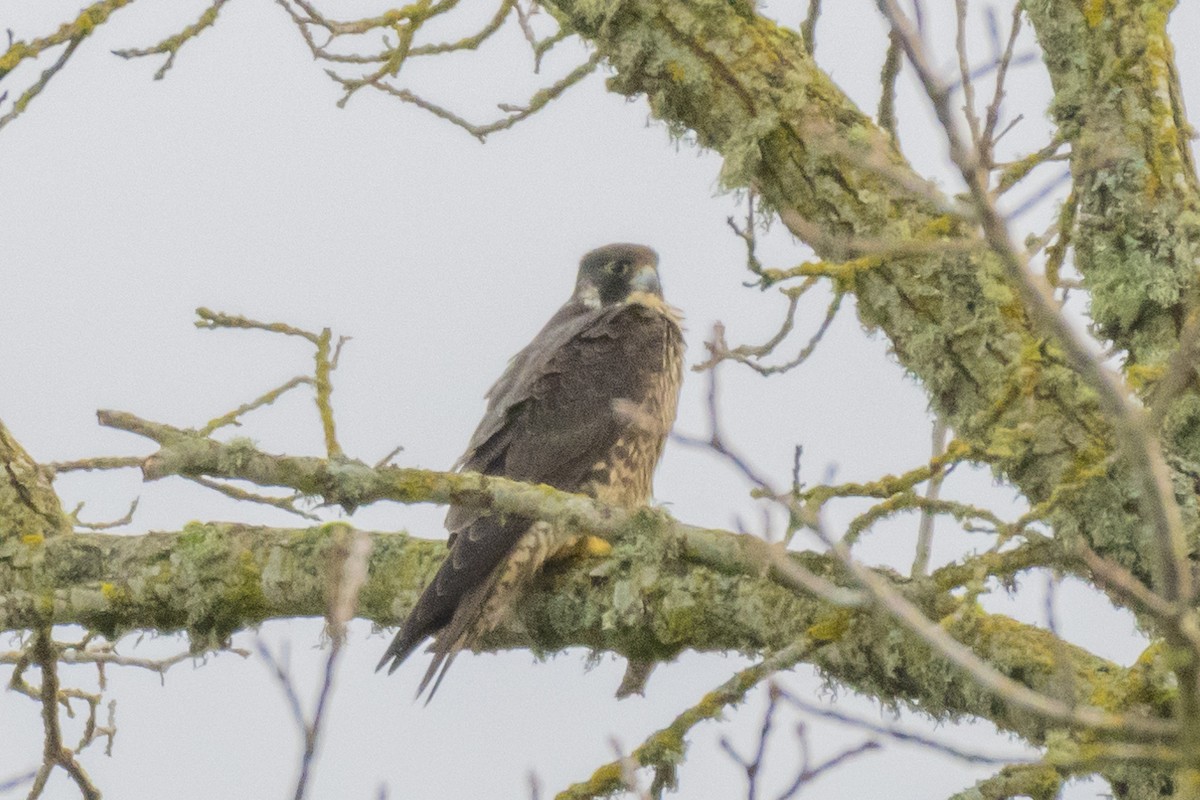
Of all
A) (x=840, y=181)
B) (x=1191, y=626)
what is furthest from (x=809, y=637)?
(x=1191, y=626)

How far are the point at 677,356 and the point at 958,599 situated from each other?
2275mm

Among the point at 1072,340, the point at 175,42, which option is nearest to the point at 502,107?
the point at 175,42

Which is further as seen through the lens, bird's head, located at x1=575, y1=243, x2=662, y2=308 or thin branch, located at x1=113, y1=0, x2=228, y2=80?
bird's head, located at x1=575, y1=243, x2=662, y2=308

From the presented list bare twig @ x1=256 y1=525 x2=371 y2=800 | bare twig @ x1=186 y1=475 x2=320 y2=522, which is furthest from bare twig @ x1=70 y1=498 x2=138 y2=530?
bare twig @ x1=256 y1=525 x2=371 y2=800

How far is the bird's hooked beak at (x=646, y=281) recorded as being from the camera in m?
5.66

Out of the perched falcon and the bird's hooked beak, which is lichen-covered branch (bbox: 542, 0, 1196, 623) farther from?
the bird's hooked beak

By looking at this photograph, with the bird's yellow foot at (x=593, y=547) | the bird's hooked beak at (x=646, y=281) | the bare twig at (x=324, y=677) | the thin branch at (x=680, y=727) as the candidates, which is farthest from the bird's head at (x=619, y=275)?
the bare twig at (x=324, y=677)

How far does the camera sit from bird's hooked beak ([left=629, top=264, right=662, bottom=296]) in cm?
566

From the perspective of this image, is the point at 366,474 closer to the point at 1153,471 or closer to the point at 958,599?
the point at 958,599

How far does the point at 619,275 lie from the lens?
580 centimetres

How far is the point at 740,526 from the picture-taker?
6.29 feet

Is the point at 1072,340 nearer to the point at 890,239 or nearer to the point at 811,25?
the point at 890,239

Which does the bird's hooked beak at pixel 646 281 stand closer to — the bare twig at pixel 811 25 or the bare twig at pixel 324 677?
the bare twig at pixel 811 25

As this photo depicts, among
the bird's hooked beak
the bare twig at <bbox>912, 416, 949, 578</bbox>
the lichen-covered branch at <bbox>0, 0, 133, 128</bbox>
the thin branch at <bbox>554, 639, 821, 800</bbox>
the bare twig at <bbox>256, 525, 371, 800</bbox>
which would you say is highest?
the bird's hooked beak
